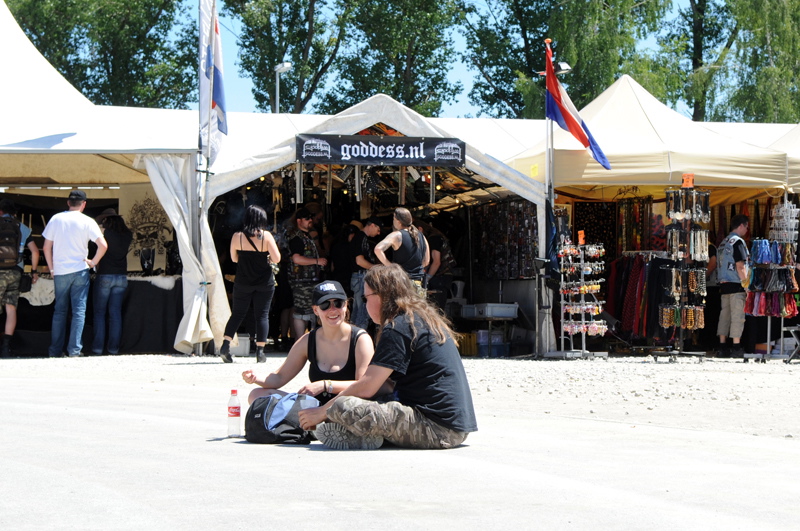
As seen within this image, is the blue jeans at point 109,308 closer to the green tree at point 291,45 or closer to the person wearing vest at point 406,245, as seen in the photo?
the person wearing vest at point 406,245

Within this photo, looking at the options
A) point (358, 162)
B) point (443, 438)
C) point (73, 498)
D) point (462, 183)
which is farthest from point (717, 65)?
point (73, 498)

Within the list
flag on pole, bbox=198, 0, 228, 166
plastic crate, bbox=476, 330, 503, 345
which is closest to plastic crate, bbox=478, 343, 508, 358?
plastic crate, bbox=476, 330, 503, 345

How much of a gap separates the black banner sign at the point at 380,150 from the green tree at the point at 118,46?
78.1 ft

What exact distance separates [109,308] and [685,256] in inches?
276

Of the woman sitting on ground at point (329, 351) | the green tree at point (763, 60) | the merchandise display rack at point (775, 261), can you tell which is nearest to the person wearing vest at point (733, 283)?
the merchandise display rack at point (775, 261)

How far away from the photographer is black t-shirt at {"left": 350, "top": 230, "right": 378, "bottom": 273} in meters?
15.3

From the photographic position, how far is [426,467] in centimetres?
607

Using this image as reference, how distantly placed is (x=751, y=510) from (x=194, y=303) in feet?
31.2

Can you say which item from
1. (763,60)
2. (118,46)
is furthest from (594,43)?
(118,46)

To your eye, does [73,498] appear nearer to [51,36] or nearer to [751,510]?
[751,510]

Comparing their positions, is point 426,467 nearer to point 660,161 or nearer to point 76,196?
point 76,196

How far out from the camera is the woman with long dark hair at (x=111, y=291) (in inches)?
570

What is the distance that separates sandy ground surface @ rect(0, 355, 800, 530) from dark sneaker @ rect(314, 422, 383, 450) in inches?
3.5

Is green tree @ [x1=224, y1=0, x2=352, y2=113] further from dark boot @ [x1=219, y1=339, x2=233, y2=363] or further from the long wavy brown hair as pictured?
the long wavy brown hair
